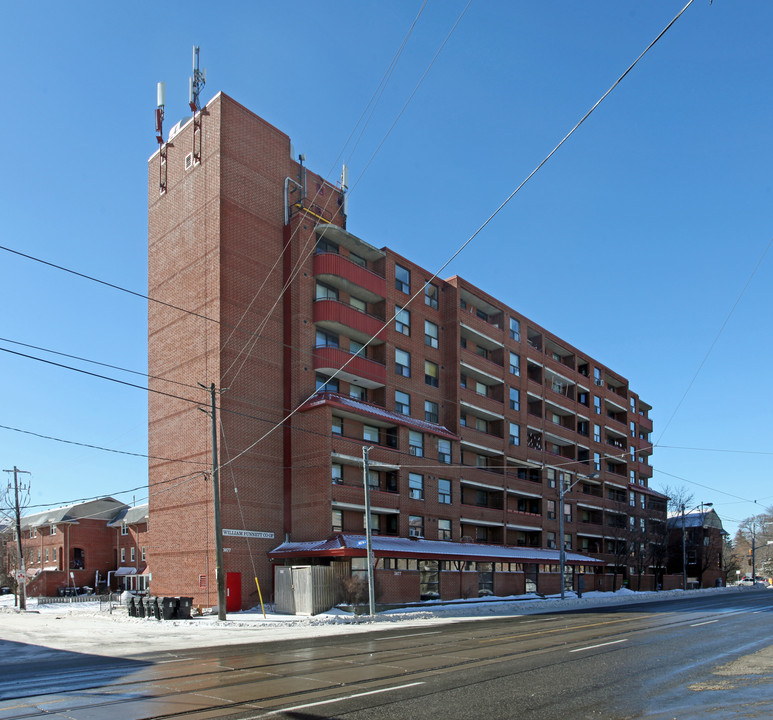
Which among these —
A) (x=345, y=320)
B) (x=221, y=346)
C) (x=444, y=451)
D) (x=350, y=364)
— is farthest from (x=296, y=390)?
(x=444, y=451)

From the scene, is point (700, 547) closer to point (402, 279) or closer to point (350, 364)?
point (402, 279)

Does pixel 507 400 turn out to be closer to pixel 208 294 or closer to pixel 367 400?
pixel 367 400

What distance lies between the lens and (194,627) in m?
29.2

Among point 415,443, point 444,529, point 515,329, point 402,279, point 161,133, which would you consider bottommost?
point 444,529

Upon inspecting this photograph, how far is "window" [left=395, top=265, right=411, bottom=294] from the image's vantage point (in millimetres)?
47281

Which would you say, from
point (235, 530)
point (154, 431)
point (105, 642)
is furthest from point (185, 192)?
point (105, 642)

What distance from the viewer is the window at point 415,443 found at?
4422 centimetres

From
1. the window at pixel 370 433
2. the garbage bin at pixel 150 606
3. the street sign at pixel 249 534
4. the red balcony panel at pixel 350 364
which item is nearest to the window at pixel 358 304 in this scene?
the red balcony panel at pixel 350 364

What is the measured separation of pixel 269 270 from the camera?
40688 mm

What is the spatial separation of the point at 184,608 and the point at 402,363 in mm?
20275

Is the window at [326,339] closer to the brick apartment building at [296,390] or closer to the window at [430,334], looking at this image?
the brick apartment building at [296,390]

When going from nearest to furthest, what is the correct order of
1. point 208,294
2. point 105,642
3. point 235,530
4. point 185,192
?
1. point 105,642
2. point 235,530
3. point 208,294
4. point 185,192

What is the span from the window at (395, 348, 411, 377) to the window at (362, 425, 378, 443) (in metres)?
4.38

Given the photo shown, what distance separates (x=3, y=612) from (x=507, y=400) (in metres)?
38.9
